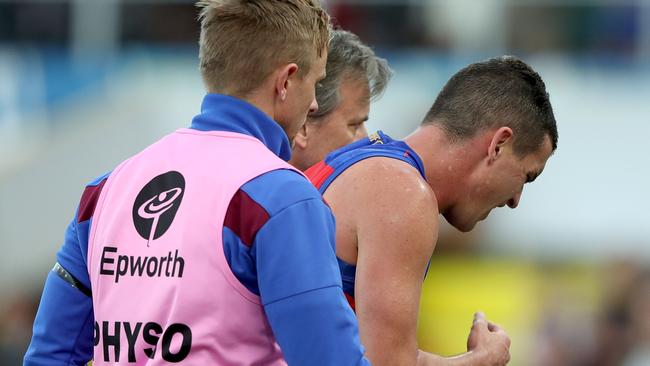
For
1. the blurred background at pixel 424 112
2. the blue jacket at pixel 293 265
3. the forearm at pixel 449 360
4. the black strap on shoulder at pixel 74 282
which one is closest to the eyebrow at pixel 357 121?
the forearm at pixel 449 360

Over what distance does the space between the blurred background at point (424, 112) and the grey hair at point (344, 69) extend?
5.48m

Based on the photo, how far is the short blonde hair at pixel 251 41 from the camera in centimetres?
347

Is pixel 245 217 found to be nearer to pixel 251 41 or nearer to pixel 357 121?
pixel 251 41

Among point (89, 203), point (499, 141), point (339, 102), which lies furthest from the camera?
point (339, 102)

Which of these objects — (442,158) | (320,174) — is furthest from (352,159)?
(442,158)

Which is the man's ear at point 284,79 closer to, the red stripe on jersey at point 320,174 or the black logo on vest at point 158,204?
the black logo on vest at point 158,204

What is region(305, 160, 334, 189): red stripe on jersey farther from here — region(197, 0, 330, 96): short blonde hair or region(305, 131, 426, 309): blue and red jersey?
region(197, 0, 330, 96): short blonde hair

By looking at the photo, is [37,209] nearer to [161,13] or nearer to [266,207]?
[161,13]

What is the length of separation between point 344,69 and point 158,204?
2.08 metres

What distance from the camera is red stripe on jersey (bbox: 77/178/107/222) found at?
3.62 m

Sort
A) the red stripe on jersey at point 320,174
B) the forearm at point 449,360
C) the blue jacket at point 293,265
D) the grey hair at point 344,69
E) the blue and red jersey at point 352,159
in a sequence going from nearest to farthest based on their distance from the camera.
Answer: the blue jacket at point 293,265, the forearm at point 449,360, the blue and red jersey at point 352,159, the red stripe on jersey at point 320,174, the grey hair at point 344,69

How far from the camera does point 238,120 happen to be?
3500 mm

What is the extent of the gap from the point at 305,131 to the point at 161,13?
998 cm

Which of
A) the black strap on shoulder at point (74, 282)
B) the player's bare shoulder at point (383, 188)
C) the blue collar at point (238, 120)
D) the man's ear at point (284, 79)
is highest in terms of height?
the man's ear at point (284, 79)
